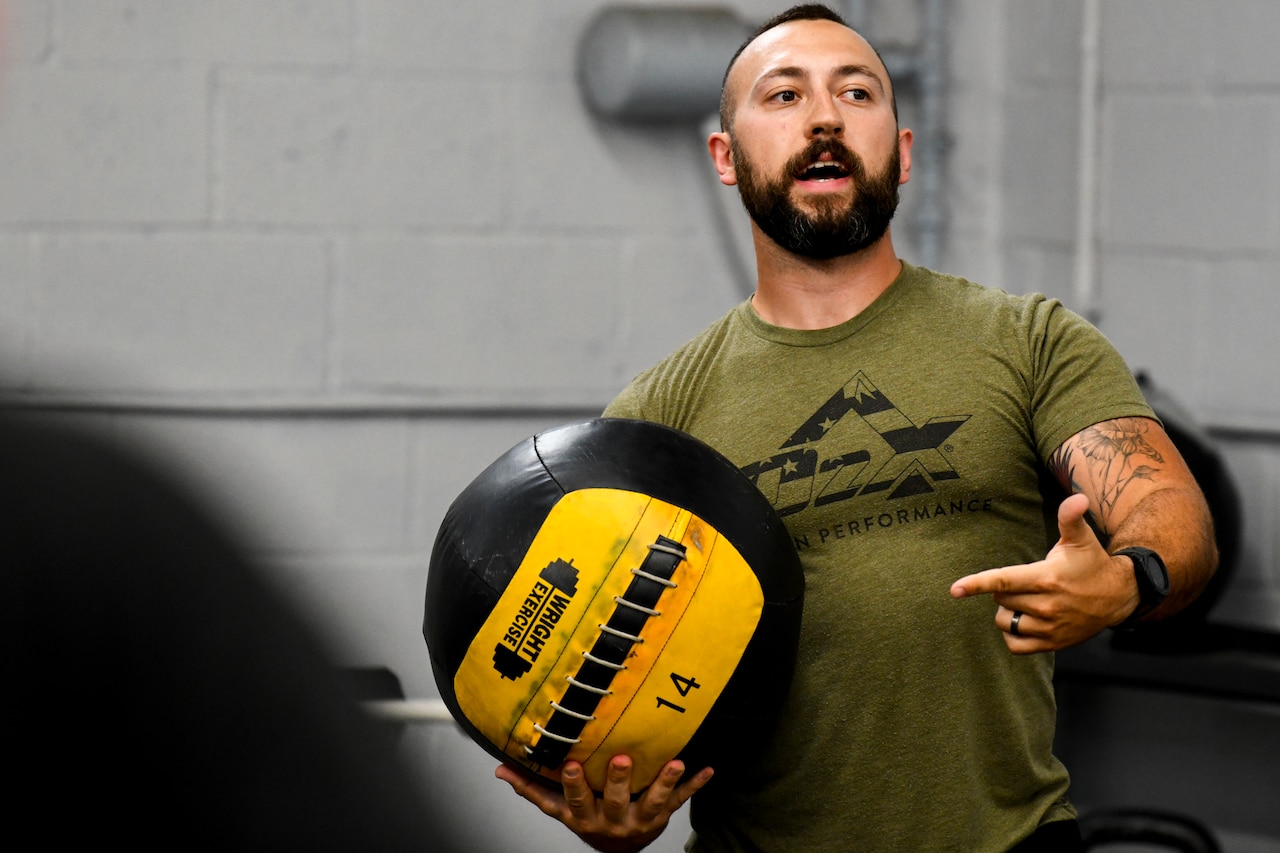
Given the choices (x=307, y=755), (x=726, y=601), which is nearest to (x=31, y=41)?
(x=726, y=601)

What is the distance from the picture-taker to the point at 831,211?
4.78 ft

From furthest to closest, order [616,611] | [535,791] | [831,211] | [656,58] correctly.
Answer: [656,58], [831,211], [535,791], [616,611]

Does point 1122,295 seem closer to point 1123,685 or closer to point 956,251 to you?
point 956,251

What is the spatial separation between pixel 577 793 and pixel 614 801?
33 millimetres

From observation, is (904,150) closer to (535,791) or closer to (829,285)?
(829,285)

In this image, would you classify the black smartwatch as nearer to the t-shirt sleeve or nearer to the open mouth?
the t-shirt sleeve

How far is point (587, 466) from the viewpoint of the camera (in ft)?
4.05

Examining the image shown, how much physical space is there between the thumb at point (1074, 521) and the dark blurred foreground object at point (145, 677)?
0.77 metres

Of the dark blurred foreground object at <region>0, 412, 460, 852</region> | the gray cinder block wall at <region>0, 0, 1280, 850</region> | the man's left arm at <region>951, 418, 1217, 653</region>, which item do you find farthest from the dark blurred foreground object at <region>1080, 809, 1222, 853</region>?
the dark blurred foreground object at <region>0, 412, 460, 852</region>

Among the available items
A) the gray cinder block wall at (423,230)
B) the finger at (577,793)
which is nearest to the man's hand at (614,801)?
the finger at (577,793)

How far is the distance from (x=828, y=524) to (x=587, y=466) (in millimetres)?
257

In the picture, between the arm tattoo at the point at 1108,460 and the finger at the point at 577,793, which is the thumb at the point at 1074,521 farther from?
the finger at the point at 577,793

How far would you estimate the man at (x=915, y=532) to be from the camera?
1276 millimetres

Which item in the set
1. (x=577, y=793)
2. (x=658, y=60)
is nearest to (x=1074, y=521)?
(x=577, y=793)
